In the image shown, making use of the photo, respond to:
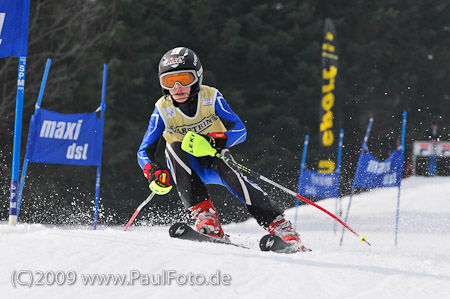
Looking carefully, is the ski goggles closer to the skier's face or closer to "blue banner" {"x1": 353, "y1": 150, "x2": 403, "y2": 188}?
the skier's face

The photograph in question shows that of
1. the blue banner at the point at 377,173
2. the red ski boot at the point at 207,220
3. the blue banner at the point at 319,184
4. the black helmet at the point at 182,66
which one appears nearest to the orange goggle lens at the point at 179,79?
the black helmet at the point at 182,66

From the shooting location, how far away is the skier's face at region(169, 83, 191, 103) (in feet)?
15.2

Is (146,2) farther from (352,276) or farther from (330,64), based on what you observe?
(352,276)

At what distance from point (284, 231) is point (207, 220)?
58 centimetres

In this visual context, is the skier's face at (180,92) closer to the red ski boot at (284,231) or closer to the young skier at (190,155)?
the young skier at (190,155)

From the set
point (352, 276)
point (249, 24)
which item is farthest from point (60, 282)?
point (249, 24)

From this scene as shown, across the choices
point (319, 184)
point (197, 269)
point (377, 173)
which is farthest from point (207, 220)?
point (319, 184)

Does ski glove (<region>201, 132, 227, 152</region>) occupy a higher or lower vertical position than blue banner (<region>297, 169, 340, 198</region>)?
higher

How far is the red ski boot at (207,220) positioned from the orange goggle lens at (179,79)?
0.92 meters

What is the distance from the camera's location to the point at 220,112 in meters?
4.84

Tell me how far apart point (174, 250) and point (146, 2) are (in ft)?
59.1

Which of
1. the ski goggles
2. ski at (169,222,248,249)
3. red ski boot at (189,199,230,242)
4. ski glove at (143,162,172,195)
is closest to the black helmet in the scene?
the ski goggles

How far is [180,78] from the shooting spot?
15.2ft

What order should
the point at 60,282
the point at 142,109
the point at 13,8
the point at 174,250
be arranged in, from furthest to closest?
the point at 142,109 < the point at 13,8 < the point at 174,250 < the point at 60,282
